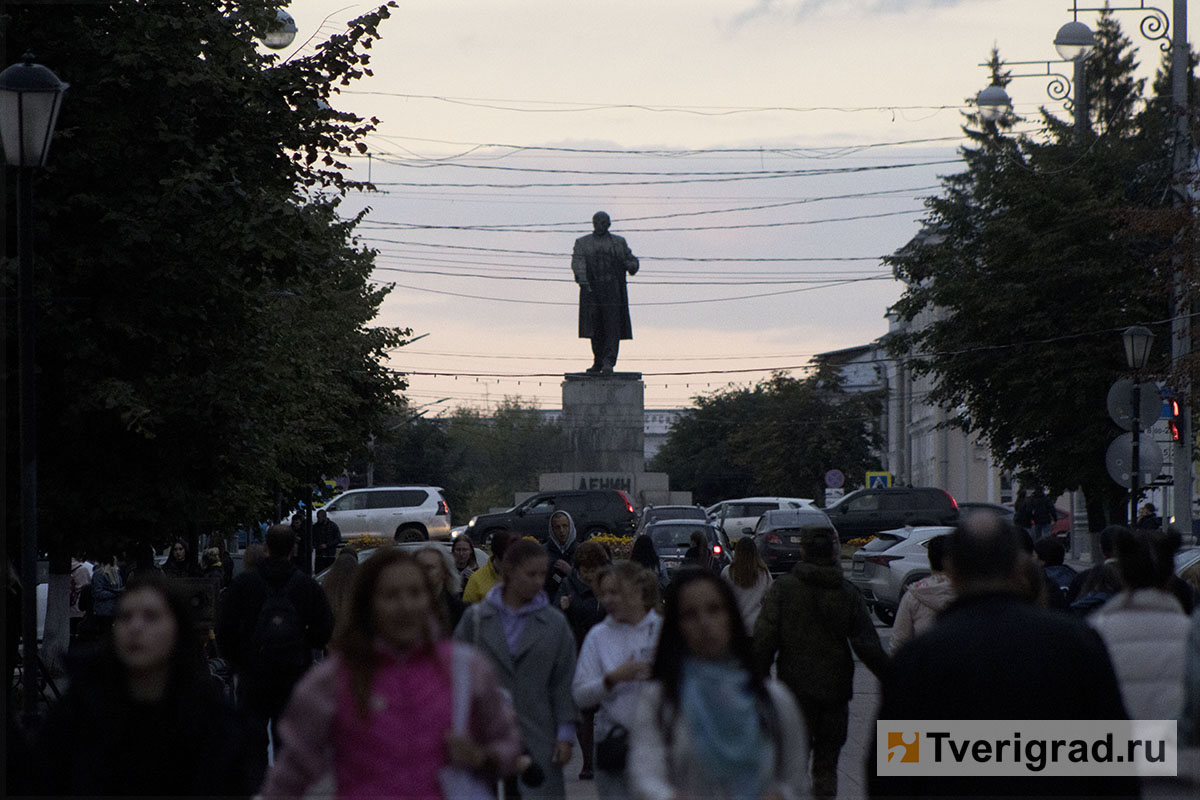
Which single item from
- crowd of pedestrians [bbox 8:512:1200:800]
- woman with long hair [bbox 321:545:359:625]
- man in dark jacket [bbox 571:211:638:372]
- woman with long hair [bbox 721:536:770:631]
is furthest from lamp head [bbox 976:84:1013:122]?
crowd of pedestrians [bbox 8:512:1200:800]

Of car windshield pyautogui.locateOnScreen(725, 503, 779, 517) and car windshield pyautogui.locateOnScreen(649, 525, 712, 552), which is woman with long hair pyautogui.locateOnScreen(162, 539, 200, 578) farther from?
car windshield pyautogui.locateOnScreen(725, 503, 779, 517)

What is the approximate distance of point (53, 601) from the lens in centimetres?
1678

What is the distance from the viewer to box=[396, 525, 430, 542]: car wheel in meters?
44.0

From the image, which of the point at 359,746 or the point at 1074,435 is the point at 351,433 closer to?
the point at 1074,435

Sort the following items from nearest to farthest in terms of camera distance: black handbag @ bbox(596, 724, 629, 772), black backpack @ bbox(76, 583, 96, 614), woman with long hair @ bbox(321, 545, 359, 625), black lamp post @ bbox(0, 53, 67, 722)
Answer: black handbag @ bbox(596, 724, 629, 772)
woman with long hair @ bbox(321, 545, 359, 625)
black lamp post @ bbox(0, 53, 67, 722)
black backpack @ bbox(76, 583, 96, 614)

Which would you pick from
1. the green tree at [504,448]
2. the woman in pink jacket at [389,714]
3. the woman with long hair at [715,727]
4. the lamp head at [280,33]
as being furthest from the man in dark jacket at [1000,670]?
the green tree at [504,448]

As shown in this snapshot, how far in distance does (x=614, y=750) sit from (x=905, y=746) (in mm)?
2040

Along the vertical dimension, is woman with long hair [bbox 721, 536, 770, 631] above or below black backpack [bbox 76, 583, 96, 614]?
above

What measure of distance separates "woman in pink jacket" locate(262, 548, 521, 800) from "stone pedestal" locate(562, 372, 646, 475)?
32452 mm

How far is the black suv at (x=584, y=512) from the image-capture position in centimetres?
3678

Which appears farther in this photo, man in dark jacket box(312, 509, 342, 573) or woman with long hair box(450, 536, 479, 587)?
man in dark jacket box(312, 509, 342, 573)

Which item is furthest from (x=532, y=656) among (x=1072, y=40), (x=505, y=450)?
(x=505, y=450)

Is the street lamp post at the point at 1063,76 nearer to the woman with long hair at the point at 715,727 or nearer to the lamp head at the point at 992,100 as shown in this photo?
the lamp head at the point at 992,100

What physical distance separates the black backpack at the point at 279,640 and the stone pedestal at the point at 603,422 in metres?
28.1
